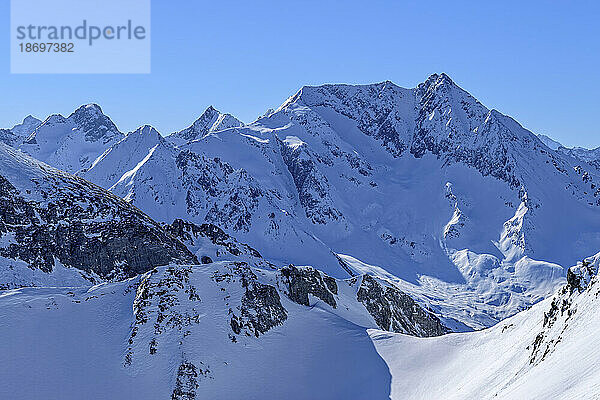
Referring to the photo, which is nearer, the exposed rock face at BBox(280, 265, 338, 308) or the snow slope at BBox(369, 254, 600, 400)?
the snow slope at BBox(369, 254, 600, 400)

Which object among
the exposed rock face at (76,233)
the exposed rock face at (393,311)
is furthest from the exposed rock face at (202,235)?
the exposed rock face at (393,311)

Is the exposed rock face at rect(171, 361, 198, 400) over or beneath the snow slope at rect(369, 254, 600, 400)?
beneath

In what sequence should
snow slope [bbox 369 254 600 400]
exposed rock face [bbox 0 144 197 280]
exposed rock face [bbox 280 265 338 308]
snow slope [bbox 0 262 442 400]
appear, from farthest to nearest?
exposed rock face [bbox 0 144 197 280] < exposed rock face [bbox 280 265 338 308] < snow slope [bbox 0 262 442 400] < snow slope [bbox 369 254 600 400]

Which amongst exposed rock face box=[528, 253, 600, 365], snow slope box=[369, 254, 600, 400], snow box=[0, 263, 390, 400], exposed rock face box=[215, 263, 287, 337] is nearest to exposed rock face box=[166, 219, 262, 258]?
exposed rock face box=[215, 263, 287, 337]

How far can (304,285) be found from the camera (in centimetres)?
6384

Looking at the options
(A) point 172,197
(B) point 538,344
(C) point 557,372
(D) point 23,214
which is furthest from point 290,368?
(A) point 172,197

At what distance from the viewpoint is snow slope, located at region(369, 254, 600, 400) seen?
2934 centimetres

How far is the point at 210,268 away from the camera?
61.2 meters

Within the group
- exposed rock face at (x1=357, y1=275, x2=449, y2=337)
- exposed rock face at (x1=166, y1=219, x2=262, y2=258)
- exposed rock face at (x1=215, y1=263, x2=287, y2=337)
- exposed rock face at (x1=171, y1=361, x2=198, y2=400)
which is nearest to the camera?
exposed rock face at (x1=171, y1=361, x2=198, y2=400)

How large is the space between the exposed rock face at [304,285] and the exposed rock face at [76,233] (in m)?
18.8

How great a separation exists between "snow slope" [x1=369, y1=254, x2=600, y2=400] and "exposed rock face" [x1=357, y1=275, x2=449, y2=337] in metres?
17.3

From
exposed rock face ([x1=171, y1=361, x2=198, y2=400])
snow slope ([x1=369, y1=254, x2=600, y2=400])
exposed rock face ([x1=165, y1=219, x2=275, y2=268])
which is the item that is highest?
exposed rock face ([x1=165, y1=219, x2=275, y2=268])

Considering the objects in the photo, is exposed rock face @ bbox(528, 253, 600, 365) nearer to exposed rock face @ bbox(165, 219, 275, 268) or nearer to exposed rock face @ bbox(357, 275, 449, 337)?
exposed rock face @ bbox(357, 275, 449, 337)

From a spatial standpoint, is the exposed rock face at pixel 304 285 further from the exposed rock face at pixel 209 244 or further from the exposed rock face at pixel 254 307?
the exposed rock face at pixel 209 244
